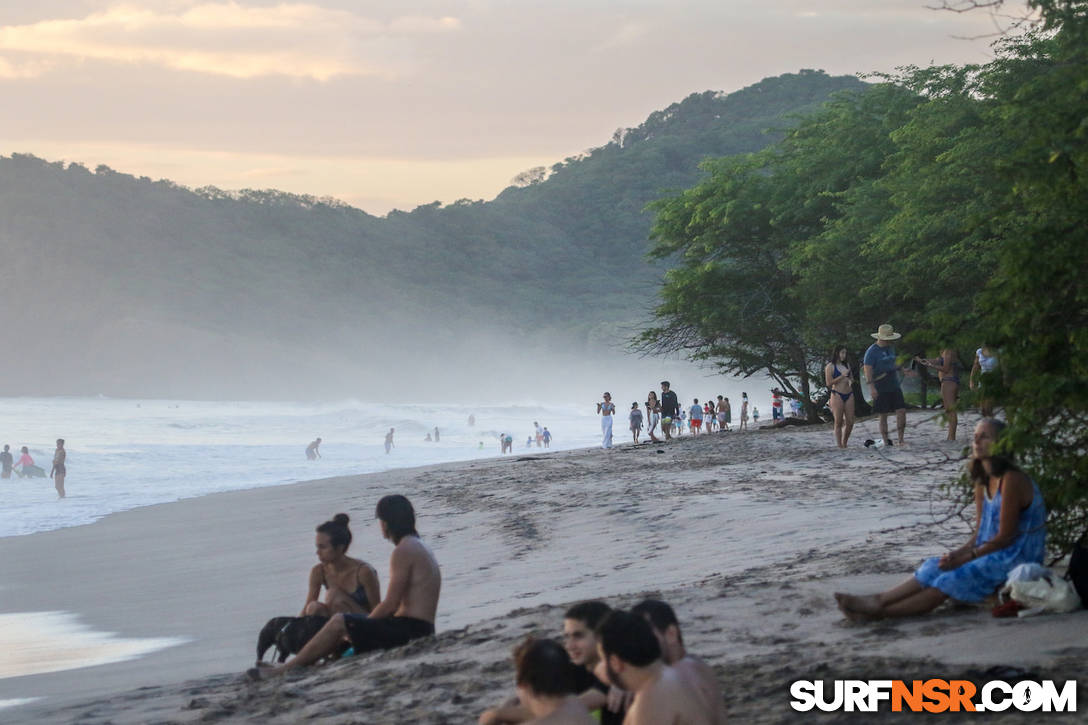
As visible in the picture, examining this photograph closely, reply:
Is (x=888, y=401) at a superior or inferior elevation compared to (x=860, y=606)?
superior

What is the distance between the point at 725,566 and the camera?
992cm

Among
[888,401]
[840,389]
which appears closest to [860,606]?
[888,401]

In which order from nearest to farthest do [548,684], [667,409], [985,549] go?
[548,684], [985,549], [667,409]

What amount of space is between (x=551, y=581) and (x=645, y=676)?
6724 millimetres

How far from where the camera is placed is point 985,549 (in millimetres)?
6645

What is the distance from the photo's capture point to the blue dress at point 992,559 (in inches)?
259

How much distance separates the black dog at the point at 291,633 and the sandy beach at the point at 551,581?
324mm

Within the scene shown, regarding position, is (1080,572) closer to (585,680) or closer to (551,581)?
(585,680)

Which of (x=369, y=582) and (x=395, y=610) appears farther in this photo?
(x=369, y=582)

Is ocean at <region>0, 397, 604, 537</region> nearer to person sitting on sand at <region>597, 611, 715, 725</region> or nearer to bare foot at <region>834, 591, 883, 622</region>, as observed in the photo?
bare foot at <region>834, 591, 883, 622</region>

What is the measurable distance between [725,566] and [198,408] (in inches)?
4345

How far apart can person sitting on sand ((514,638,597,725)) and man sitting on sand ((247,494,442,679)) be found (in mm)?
3216

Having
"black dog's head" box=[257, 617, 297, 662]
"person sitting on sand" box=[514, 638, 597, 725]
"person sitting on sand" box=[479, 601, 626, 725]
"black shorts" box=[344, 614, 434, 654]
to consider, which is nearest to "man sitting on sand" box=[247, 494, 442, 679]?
"black shorts" box=[344, 614, 434, 654]

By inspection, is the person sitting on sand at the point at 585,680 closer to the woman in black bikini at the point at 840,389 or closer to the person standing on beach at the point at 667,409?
the woman in black bikini at the point at 840,389
